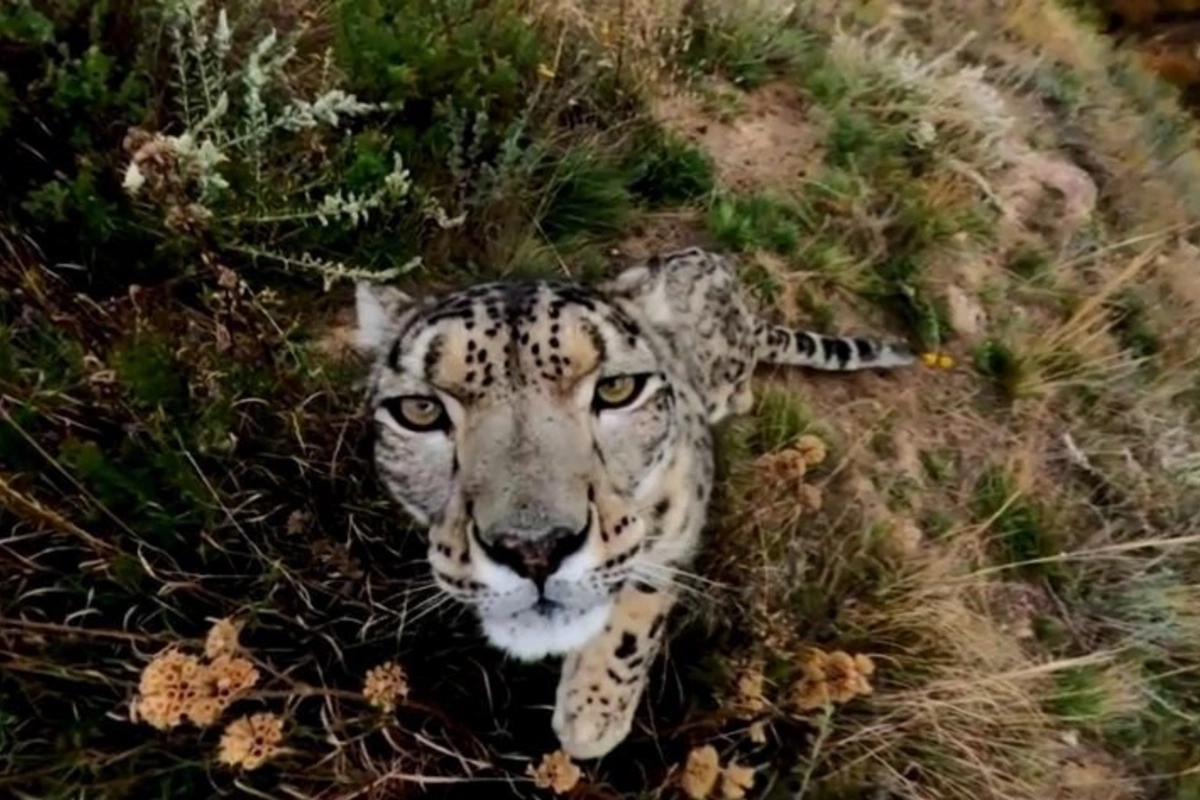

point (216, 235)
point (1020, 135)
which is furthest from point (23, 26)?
point (1020, 135)

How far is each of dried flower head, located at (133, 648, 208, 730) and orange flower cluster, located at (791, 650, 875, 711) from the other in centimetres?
140

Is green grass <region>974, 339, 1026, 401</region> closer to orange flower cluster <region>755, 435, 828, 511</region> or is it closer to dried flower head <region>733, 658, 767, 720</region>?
orange flower cluster <region>755, 435, 828, 511</region>

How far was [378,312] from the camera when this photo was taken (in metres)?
3.72

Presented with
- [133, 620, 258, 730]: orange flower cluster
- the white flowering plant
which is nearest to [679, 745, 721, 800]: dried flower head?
[133, 620, 258, 730]: orange flower cluster

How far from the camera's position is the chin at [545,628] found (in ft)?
10.4

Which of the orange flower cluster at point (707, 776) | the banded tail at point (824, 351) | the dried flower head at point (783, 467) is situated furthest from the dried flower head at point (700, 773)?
the banded tail at point (824, 351)

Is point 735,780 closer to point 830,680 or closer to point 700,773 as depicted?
point 700,773

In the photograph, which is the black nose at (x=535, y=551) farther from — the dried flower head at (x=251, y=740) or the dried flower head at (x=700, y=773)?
the dried flower head at (x=700, y=773)

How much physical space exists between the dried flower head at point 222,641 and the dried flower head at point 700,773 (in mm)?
1069

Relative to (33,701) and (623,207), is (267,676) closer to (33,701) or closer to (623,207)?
(33,701)

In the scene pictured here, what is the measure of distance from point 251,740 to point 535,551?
→ 2.23 feet

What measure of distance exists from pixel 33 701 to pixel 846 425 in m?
2.79

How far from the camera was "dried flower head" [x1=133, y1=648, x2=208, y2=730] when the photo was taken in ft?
9.70

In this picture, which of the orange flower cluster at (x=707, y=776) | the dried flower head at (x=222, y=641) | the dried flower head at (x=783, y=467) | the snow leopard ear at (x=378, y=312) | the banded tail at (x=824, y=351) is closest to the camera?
the dried flower head at (x=222, y=641)
